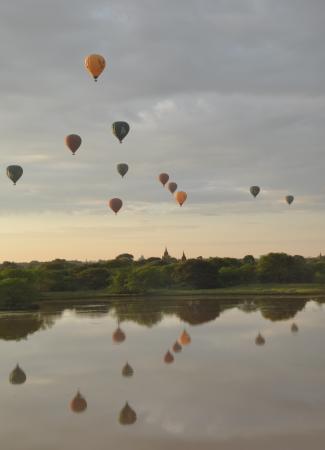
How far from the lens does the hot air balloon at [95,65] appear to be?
49812 millimetres

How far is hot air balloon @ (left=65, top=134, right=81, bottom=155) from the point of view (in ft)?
186

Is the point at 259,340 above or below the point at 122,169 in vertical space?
below

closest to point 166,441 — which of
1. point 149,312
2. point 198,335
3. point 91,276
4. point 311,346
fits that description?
point 311,346

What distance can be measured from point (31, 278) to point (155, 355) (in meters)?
43.2

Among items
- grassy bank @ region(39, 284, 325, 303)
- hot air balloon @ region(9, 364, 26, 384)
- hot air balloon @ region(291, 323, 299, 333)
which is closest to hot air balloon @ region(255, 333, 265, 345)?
hot air balloon @ region(291, 323, 299, 333)

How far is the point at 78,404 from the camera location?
2128 cm

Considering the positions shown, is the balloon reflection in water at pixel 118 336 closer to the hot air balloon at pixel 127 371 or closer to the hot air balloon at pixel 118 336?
the hot air balloon at pixel 118 336

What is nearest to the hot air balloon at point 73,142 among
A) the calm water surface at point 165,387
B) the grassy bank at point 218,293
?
the calm water surface at point 165,387

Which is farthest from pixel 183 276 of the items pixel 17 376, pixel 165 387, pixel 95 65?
pixel 165 387

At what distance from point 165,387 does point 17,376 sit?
299 inches

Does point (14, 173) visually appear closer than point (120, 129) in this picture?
No

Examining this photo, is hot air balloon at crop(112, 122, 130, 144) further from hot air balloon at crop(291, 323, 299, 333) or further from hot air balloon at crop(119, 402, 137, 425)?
hot air balloon at crop(119, 402, 137, 425)

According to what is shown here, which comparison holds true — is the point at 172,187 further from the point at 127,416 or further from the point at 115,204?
the point at 127,416

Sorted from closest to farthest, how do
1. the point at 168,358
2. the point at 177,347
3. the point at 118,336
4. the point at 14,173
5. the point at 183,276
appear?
the point at 168,358, the point at 177,347, the point at 118,336, the point at 14,173, the point at 183,276
